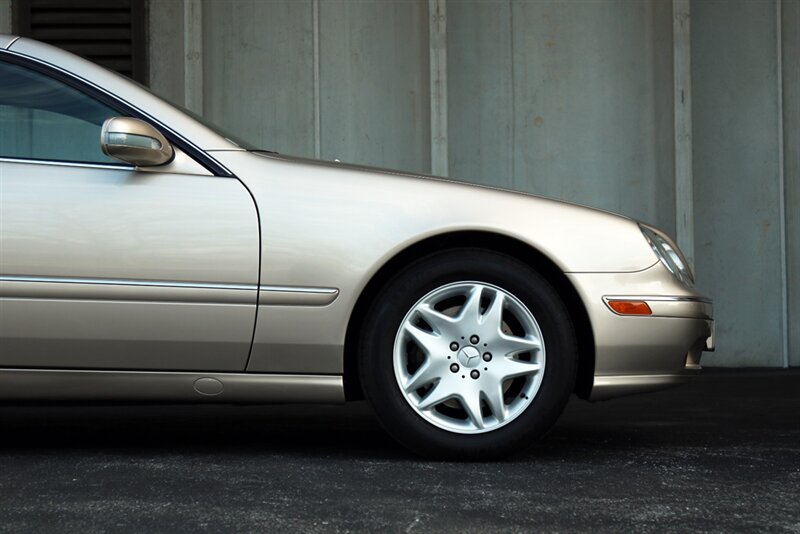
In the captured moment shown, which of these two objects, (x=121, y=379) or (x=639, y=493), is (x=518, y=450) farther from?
(x=121, y=379)

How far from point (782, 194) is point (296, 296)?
562 cm

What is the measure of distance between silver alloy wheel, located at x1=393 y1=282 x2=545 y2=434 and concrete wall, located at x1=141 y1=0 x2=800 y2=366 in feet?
15.7

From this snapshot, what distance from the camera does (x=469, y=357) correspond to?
11.9 feet

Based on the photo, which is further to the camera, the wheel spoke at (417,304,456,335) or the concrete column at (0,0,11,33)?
the concrete column at (0,0,11,33)

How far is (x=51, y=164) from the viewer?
3625mm

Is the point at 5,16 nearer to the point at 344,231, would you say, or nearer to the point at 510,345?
the point at 344,231

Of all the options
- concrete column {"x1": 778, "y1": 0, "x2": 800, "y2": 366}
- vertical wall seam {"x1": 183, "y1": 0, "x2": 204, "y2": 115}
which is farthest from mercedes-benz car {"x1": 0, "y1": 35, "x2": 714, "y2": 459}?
concrete column {"x1": 778, "y1": 0, "x2": 800, "y2": 366}

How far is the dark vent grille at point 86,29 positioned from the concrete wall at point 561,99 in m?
0.20

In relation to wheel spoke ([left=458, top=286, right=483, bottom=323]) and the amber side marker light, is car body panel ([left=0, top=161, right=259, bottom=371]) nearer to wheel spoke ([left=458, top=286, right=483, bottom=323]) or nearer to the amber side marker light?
wheel spoke ([left=458, top=286, right=483, bottom=323])

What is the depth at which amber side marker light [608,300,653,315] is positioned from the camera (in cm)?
369

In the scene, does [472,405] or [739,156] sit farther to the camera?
[739,156]

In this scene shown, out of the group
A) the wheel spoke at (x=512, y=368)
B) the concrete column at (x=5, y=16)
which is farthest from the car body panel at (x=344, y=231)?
the concrete column at (x=5, y=16)

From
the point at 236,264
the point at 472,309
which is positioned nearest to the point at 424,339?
the point at 472,309

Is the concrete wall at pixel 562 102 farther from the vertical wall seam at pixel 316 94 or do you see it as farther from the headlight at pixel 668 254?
the headlight at pixel 668 254
